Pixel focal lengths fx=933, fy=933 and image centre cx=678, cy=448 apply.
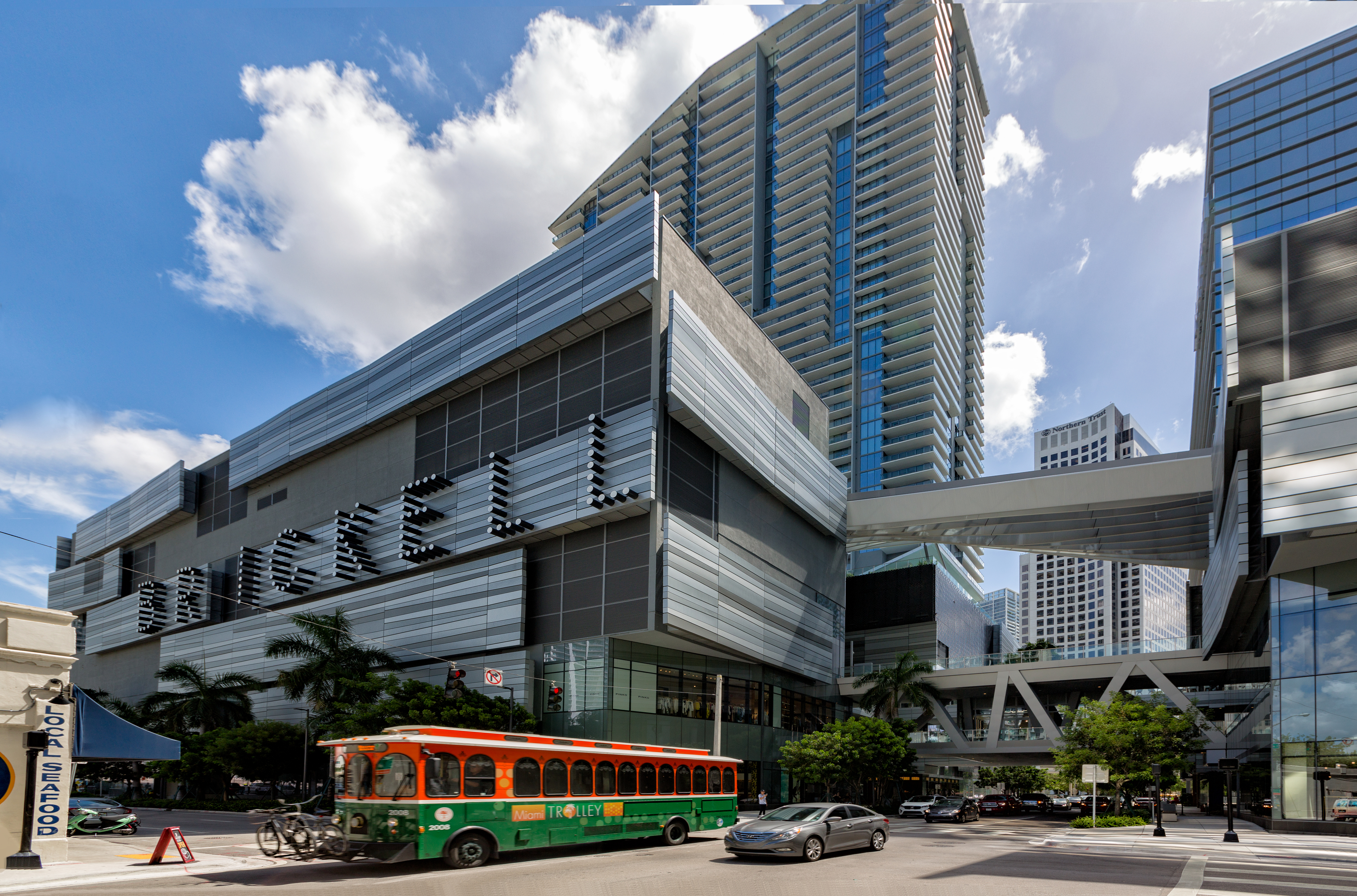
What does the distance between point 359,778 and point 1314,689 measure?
116ft

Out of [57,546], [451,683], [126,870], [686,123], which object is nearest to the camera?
[126,870]

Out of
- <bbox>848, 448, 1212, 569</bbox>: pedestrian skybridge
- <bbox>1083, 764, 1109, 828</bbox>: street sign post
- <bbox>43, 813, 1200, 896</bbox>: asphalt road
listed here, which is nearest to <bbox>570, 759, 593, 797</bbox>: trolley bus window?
<bbox>43, 813, 1200, 896</bbox>: asphalt road

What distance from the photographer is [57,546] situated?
99000 millimetres

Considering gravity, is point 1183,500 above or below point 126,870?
above

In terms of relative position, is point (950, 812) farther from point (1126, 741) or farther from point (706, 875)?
point (706, 875)

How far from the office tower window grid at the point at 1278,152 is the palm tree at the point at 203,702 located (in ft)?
219

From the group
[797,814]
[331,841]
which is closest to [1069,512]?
[797,814]

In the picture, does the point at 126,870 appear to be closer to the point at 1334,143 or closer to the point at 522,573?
the point at 522,573

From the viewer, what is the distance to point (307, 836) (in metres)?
19.2

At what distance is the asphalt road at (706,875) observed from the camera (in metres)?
16.1

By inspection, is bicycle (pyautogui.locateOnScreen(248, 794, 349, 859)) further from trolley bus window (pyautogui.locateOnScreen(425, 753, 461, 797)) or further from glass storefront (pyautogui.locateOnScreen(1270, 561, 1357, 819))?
glass storefront (pyautogui.locateOnScreen(1270, 561, 1357, 819))

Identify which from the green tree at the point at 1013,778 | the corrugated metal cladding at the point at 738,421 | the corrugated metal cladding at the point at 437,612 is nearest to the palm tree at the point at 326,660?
the corrugated metal cladding at the point at 437,612

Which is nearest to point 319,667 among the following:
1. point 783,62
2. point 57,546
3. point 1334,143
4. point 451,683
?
point 451,683

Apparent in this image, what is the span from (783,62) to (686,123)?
2096cm
